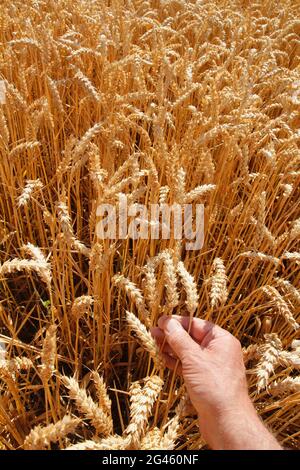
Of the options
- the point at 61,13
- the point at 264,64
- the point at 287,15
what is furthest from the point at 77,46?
the point at 287,15

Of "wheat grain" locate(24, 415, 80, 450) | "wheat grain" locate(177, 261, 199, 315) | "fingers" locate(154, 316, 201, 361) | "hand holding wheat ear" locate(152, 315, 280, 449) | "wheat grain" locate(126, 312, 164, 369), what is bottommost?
"hand holding wheat ear" locate(152, 315, 280, 449)

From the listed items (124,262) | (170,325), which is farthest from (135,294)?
(124,262)

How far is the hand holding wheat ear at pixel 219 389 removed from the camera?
30.6 inches

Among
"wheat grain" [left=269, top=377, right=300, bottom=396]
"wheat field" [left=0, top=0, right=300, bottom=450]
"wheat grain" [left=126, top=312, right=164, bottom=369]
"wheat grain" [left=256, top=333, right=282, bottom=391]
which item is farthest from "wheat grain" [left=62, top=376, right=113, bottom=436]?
"wheat grain" [left=269, top=377, right=300, bottom=396]

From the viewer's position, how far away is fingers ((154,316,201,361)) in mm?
878

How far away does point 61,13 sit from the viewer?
6.18ft

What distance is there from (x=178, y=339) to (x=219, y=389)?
0.13 m

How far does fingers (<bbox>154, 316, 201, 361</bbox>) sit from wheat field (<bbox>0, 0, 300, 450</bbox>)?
0.04m

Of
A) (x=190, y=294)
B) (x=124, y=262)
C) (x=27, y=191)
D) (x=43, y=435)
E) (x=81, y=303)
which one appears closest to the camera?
(x=43, y=435)

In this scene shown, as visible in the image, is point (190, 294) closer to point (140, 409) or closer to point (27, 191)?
point (140, 409)

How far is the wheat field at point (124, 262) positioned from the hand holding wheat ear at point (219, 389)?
6 centimetres

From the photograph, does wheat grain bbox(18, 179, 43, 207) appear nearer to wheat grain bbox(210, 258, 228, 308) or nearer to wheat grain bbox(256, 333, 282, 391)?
wheat grain bbox(210, 258, 228, 308)

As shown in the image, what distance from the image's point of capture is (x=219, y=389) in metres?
0.82
